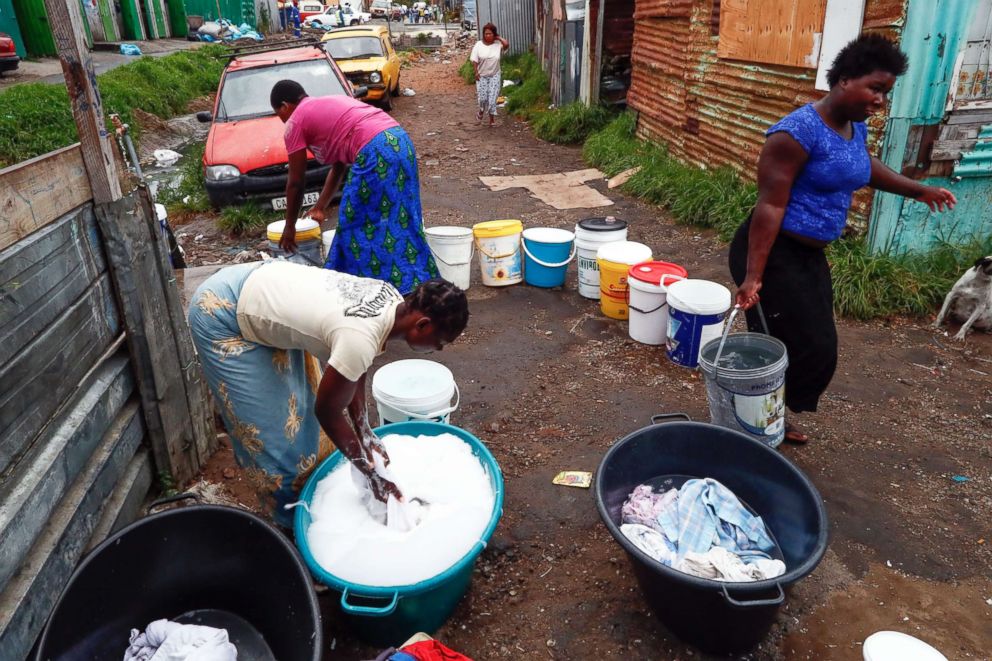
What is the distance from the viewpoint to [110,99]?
35.5 ft

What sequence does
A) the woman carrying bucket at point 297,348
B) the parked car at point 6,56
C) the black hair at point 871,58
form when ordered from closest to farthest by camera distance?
the woman carrying bucket at point 297,348, the black hair at point 871,58, the parked car at point 6,56

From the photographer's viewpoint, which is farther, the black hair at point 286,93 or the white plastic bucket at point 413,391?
the black hair at point 286,93

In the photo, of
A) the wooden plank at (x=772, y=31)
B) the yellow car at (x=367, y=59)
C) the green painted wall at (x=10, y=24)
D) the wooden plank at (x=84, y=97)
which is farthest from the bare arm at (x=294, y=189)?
the green painted wall at (x=10, y=24)

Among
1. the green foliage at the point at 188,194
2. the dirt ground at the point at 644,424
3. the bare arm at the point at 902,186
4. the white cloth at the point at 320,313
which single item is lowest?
the dirt ground at the point at 644,424

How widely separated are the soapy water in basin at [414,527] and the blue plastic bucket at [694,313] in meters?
1.92

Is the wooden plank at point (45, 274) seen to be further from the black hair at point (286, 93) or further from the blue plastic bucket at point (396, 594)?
the black hair at point (286, 93)

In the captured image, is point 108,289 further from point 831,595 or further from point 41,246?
point 831,595

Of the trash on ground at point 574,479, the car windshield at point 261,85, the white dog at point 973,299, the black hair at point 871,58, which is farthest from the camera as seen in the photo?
the car windshield at point 261,85

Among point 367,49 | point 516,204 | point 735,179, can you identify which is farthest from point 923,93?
point 367,49

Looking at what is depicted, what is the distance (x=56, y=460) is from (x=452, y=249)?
11.3 ft

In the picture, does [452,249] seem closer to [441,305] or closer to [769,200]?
[769,200]

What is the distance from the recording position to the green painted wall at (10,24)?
15.2 metres

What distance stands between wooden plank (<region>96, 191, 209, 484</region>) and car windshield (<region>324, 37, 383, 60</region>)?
1200 cm

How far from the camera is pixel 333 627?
2471 mm
